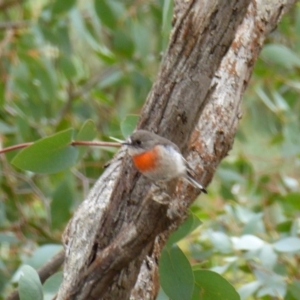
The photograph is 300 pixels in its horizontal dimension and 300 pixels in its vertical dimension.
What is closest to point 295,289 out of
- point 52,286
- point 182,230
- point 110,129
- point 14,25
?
point 182,230

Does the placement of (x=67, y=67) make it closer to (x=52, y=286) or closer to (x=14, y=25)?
(x=14, y=25)

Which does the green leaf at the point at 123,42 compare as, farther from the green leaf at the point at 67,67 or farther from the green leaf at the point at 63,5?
the green leaf at the point at 63,5

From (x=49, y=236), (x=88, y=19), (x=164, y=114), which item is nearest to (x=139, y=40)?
(x=88, y=19)

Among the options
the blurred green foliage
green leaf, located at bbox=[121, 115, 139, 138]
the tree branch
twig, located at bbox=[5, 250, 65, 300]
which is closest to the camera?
the tree branch

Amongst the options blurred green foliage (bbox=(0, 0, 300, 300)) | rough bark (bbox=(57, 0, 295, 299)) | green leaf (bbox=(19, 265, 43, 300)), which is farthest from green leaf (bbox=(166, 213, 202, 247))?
blurred green foliage (bbox=(0, 0, 300, 300))

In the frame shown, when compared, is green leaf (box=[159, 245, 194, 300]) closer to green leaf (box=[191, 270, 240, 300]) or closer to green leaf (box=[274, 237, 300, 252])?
green leaf (box=[191, 270, 240, 300])
